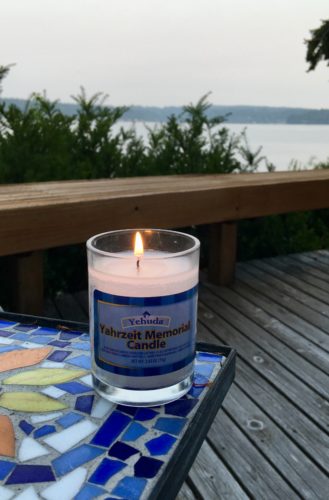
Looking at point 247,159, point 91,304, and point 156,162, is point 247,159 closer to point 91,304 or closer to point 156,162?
point 156,162

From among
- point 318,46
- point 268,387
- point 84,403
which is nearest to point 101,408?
point 84,403

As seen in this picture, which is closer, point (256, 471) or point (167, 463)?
point (167, 463)

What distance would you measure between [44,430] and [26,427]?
0.9 inches

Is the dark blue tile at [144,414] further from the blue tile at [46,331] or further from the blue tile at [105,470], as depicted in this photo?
the blue tile at [46,331]

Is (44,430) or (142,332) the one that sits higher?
(142,332)

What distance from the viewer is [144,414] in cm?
66

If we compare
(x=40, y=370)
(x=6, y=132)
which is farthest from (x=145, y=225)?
(x=40, y=370)

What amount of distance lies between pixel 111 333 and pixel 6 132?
2602 millimetres

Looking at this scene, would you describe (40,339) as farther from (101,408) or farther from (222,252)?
(222,252)

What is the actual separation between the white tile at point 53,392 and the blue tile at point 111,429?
9 centimetres

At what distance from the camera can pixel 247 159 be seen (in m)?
4.02

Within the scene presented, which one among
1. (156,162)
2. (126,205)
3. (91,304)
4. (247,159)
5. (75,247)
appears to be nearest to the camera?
(91,304)

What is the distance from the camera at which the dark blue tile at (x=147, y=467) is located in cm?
55

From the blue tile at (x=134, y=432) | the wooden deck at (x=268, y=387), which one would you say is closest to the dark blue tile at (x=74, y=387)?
the blue tile at (x=134, y=432)
